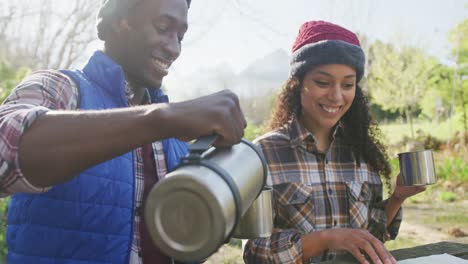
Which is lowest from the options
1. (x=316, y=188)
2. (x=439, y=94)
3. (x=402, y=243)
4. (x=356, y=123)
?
(x=402, y=243)

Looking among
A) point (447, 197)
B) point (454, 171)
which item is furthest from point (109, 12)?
point (454, 171)

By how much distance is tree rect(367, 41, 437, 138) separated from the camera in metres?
21.8

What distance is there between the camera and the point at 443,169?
31.1 feet

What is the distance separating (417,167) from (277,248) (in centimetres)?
66


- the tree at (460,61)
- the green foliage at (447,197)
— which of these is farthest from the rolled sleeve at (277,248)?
the tree at (460,61)

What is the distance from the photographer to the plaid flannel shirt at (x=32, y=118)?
0.83 metres

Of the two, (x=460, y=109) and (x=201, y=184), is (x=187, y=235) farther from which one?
(x=460, y=109)

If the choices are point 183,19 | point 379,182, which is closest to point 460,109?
point 379,182

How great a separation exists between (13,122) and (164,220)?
33 cm

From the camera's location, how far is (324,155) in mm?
2074

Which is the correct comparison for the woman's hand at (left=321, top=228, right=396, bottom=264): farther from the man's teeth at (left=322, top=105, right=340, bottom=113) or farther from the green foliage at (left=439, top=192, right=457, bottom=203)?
the green foliage at (left=439, top=192, right=457, bottom=203)

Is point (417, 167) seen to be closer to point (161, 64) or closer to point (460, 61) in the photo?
point (161, 64)

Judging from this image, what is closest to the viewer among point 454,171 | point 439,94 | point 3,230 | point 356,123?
point 356,123

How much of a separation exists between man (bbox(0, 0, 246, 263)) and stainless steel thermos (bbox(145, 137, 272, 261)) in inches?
3.3
